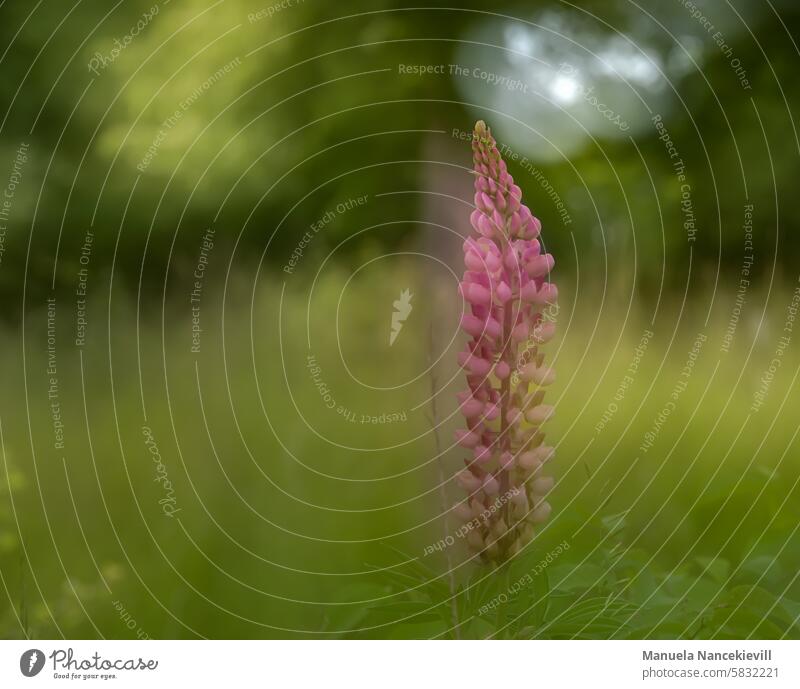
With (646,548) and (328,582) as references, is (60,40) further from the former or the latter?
(646,548)

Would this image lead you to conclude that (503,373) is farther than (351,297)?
No

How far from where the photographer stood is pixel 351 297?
68.5 inches

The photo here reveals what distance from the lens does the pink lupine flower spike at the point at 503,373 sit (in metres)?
1.53

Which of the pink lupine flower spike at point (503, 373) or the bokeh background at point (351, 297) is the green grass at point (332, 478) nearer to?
the bokeh background at point (351, 297)

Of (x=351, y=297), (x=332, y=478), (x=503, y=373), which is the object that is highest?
(x=351, y=297)

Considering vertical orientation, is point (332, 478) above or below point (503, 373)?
below

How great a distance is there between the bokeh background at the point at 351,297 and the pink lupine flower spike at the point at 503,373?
4.9 inches

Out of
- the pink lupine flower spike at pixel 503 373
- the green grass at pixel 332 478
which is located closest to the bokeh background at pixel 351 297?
the green grass at pixel 332 478

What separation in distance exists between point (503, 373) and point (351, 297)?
0.38 meters

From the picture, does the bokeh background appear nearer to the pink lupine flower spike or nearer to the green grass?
the green grass

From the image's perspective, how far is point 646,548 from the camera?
5.67 ft

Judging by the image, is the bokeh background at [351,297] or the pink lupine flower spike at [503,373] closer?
the pink lupine flower spike at [503,373]

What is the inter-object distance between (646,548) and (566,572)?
17 cm

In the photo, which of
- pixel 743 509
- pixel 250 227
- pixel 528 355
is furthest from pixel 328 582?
pixel 743 509
